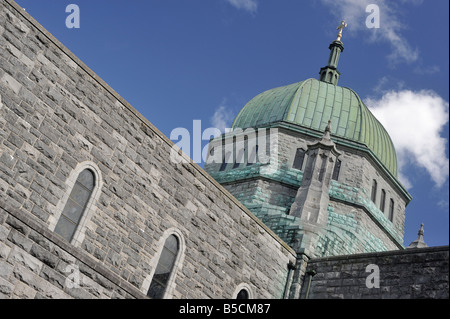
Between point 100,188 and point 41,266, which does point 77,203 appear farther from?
point 41,266

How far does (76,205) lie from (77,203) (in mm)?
44

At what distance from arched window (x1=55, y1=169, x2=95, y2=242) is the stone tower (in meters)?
9.19

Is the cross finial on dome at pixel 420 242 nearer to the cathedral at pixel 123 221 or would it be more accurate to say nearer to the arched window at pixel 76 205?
the cathedral at pixel 123 221

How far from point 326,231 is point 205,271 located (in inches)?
266

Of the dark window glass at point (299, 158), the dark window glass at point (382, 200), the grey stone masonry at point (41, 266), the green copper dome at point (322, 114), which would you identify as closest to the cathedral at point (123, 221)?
the grey stone masonry at point (41, 266)

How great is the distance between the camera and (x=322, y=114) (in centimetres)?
2727

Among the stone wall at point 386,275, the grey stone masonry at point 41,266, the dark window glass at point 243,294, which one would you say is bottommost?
the grey stone masonry at point 41,266

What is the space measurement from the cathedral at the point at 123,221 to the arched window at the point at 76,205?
0.02 meters

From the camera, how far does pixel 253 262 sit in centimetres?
1631

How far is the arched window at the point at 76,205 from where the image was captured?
1239 cm
